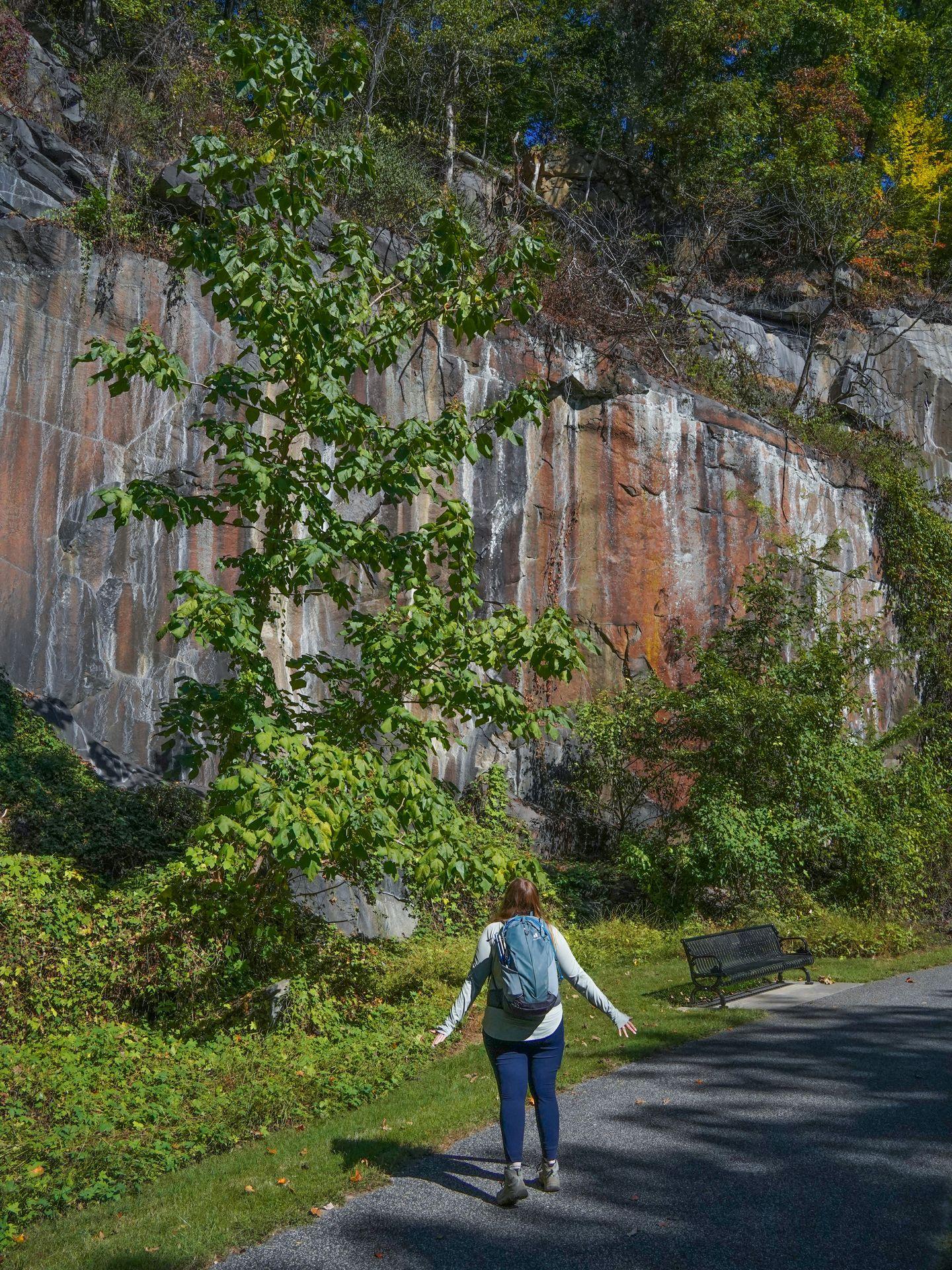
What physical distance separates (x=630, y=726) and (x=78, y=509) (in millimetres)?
8285

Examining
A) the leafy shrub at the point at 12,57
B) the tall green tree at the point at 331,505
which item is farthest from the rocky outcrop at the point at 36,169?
the tall green tree at the point at 331,505

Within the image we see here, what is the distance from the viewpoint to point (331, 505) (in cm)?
776

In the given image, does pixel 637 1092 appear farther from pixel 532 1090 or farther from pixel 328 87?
pixel 328 87

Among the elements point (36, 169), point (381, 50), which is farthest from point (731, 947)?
point (381, 50)

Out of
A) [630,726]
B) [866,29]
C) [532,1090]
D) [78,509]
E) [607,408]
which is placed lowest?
[532,1090]

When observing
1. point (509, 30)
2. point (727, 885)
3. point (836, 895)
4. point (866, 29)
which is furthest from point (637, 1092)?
point (866, 29)

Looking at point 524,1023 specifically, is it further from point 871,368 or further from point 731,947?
point 871,368

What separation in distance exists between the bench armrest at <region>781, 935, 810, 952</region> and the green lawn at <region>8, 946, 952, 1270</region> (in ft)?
10.2

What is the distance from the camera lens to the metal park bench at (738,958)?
968 centimetres

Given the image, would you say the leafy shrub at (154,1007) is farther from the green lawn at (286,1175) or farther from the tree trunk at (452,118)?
the tree trunk at (452,118)

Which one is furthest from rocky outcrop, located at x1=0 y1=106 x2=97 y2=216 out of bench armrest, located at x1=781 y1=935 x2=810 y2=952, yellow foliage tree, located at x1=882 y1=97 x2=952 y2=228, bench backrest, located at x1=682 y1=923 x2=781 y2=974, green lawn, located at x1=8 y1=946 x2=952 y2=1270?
yellow foliage tree, located at x1=882 y1=97 x2=952 y2=228

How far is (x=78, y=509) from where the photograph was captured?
508 inches

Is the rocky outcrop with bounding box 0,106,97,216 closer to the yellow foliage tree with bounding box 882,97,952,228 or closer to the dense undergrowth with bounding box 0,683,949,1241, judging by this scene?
the dense undergrowth with bounding box 0,683,949,1241

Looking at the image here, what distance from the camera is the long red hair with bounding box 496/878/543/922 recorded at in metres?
4.87
